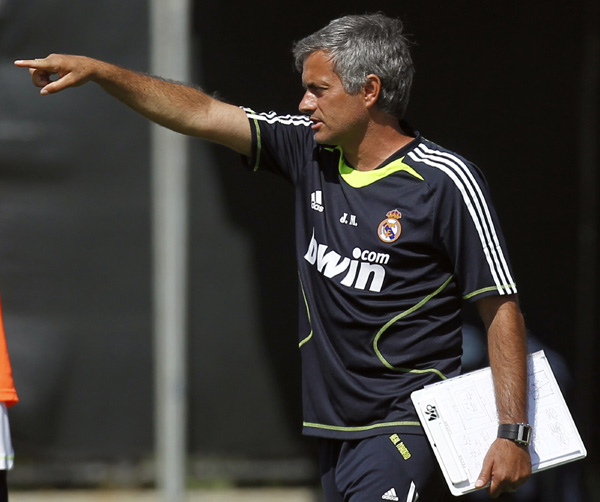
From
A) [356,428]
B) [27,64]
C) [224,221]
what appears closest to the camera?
[27,64]

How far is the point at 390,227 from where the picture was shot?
9.71 feet

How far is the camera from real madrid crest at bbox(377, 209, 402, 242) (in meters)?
2.95

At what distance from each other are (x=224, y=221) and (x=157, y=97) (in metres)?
1.85

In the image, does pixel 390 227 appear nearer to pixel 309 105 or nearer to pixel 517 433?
pixel 309 105

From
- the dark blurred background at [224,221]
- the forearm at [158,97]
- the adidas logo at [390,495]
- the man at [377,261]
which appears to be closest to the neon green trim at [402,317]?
the man at [377,261]

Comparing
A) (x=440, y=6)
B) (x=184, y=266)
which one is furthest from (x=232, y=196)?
(x=440, y=6)

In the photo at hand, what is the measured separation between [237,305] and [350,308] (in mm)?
1978

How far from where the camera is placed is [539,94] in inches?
193

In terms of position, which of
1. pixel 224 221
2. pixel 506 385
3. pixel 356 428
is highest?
pixel 224 221

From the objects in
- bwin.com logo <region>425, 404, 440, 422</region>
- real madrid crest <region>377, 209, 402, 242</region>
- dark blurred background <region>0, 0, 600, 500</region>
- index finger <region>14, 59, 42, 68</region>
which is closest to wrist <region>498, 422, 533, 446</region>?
bwin.com logo <region>425, 404, 440, 422</region>

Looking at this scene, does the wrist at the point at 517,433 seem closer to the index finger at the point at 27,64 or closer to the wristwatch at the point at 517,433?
the wristwatch at the point at 517,433

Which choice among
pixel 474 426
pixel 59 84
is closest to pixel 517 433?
pixel 474 426

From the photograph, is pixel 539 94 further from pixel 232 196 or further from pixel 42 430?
pixel 42 430

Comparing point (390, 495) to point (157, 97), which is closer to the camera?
point (390, 495)
